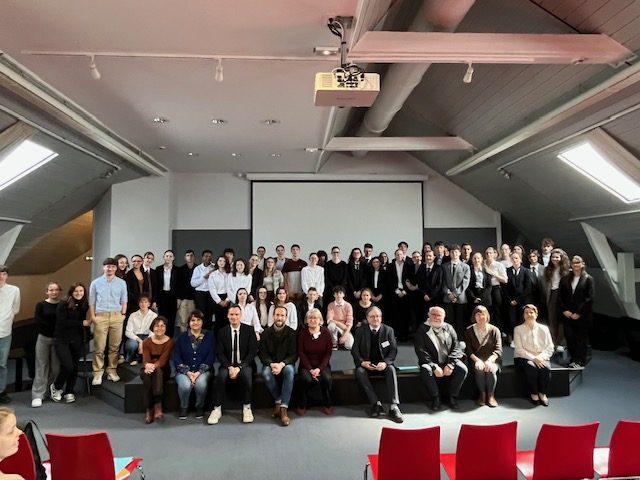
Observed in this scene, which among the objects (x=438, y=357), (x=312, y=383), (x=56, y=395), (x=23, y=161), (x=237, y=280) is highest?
(x=23, y=161)

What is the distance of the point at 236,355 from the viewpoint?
14.9 ft

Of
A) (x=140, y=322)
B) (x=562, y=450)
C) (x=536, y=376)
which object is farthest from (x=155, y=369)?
(x=536, y=376)

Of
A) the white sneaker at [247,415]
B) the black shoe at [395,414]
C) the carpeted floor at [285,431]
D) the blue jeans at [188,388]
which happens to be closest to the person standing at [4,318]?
the carpeted floor at [285,431]

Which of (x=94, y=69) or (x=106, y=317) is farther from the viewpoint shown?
(x=106, y=317)

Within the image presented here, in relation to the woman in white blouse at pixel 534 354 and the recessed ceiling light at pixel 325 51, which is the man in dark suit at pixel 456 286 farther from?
the recessed ceiling light at pixel 325 51

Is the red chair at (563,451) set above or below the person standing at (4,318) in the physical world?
below

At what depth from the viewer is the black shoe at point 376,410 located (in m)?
4.39

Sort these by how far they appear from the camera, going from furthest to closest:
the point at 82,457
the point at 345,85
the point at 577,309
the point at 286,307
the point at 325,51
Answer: the point at 577,309
the point at 286,307
the point at 325,51
the point at 345,85
the point at 82,457

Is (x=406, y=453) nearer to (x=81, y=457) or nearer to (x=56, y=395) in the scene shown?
(x=81, y=457)

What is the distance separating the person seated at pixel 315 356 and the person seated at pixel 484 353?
5.13 ft

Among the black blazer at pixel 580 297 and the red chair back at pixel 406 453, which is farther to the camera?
the black blazer at pixel 580 297

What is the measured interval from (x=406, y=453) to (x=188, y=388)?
8.51 ft

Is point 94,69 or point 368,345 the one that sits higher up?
point 94,69

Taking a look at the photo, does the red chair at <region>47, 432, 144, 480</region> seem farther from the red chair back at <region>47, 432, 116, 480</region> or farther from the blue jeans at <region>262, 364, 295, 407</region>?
the blue jeans at <region>262, 364, 295, 407</region>
